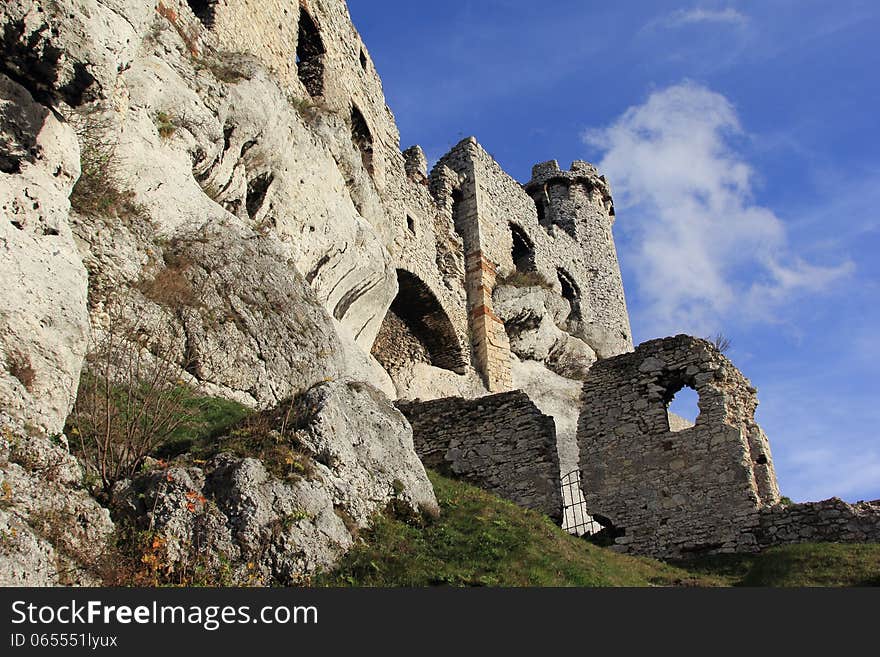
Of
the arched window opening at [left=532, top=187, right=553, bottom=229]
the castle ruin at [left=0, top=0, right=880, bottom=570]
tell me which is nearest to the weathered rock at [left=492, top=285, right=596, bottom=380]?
the castle ruin at [left=0, top=0, right=880, bottom=570]

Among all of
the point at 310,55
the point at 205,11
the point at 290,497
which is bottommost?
the point at 290,497

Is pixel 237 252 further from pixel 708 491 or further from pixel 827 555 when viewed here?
pixel 827 555

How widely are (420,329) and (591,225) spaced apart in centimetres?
1630

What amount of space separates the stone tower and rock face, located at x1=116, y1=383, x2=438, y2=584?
2360 centimetres

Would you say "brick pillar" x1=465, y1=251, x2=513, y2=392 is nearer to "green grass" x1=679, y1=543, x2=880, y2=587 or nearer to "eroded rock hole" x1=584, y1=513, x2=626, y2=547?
"eroded rock hole" x1=584, y1=513, x2=626, y2=547

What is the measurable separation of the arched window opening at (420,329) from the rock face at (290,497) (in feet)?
37.4

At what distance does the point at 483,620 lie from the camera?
5.12m

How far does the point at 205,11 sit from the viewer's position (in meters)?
14.8

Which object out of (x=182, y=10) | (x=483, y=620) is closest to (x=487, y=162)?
(x=182, y=10)

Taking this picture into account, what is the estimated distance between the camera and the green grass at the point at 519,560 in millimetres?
7328

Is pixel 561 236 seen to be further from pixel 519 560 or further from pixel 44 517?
pixel 44 517

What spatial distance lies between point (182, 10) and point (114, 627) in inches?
441

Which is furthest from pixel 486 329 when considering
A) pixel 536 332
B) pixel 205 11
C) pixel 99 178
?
pixel 99 178

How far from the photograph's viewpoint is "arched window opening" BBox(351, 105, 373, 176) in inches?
802
